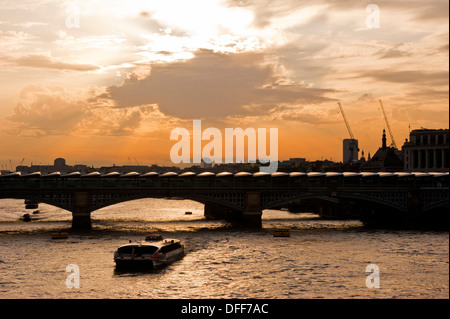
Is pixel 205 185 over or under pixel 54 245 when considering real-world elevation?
over

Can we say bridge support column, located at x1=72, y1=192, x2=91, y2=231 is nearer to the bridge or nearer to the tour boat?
the bridge

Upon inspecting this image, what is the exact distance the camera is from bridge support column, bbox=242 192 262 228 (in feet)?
433

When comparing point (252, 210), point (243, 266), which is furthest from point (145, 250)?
point (252, 210)

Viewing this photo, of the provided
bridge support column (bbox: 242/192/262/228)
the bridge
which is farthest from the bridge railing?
bridge support column (bbox: 242/192/262/228)

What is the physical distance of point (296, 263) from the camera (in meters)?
82.6

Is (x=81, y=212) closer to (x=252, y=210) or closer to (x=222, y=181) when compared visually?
(x=222, y=181)

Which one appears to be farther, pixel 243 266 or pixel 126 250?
pixel 126 250

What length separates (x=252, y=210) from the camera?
132625mm

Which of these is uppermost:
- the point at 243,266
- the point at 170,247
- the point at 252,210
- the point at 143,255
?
the point at 252,210

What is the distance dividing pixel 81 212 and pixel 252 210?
125ft
